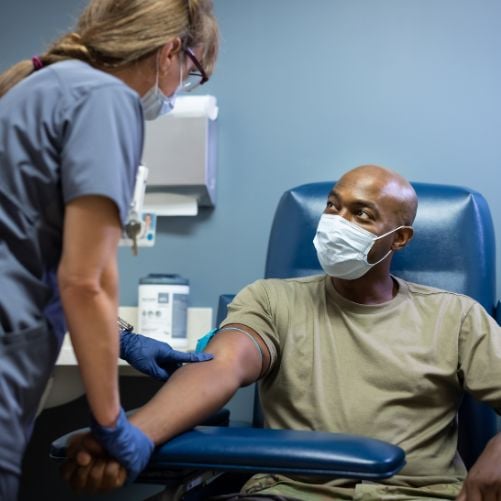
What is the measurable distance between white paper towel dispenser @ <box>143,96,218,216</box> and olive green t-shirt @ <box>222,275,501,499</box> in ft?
1.87

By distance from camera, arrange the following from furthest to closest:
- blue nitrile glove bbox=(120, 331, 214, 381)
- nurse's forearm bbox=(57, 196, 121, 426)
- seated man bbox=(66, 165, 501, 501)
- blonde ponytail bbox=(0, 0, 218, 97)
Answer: seated man bbox=(66, 165, 501, 501) < blue nitrile glove bbox=(120, 331, 214, 381) < blonde ponytail bbox=(0, 0, 218, 97) < nurse's forearm bbox=(57, 196, 121, 426)

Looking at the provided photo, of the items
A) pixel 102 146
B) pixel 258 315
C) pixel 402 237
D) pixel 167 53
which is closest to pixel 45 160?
pixel 102 146

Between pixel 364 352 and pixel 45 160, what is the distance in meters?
0.94

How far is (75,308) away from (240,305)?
0.79 m

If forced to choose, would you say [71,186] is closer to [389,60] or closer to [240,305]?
[240,305]

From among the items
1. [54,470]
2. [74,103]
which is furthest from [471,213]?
[54,470]

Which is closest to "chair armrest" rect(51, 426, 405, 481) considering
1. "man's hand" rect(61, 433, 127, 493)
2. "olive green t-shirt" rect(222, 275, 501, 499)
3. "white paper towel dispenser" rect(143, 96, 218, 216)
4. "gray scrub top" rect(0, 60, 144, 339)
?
"man's hand" rect(61, 433, 127, 493)

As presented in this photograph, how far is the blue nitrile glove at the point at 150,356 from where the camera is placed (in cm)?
138

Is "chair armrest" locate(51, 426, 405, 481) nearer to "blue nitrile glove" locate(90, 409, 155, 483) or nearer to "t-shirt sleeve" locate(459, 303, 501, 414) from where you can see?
"blue nitrile glove" locate(90, 409, 155, 483)

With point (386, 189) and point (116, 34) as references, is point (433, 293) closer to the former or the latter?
point (386, 189)

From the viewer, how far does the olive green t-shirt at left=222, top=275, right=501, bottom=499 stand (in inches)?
62.0

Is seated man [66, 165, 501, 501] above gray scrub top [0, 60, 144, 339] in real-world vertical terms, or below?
below

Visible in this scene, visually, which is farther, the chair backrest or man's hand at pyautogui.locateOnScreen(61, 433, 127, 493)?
the chair backrest

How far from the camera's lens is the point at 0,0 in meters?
2.49
